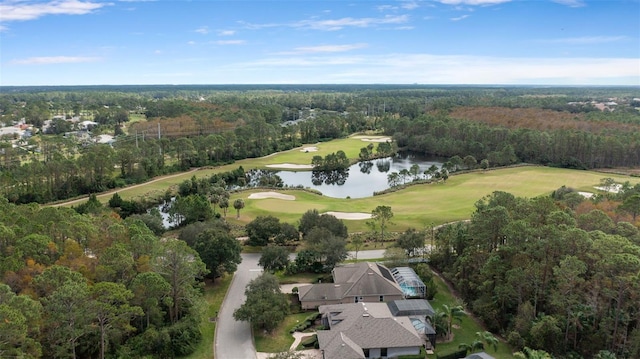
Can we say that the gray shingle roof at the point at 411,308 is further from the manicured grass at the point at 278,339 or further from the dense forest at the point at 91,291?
the dense forest at the point at 91,291

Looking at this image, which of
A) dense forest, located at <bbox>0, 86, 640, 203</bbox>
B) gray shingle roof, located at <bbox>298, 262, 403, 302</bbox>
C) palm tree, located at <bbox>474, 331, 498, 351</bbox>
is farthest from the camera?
dense forest, located at <bbox>0, 86, 640, 203</bbox>

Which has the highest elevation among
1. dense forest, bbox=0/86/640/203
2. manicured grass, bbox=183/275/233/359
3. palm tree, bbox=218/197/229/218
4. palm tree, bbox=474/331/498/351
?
dense forest, bbox=0/86/640/203

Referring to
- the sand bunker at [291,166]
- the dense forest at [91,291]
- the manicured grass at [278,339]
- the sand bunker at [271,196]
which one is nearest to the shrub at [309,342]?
the manicured grass at [278,339]

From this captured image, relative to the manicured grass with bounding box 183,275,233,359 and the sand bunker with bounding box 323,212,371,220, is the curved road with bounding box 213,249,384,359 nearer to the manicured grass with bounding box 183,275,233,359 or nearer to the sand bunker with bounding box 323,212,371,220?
the manicured grass with bounding box 183,275,233,359

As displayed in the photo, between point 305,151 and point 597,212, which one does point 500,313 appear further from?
point 305,151

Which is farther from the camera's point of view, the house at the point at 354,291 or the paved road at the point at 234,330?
the house at the point at 354,291

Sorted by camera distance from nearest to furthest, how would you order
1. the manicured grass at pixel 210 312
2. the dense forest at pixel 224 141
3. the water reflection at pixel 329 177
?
the manicured grass at pixel 210 312 < the dense forest at pixel 224 141 < the water reflection at pixel 329 177

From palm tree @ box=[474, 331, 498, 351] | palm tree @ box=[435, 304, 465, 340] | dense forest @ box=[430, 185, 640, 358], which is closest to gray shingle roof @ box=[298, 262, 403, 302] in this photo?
palm tree @ box=[435, 304, 465, 340]

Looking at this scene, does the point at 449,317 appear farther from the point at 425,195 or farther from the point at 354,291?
the point at 425,195
